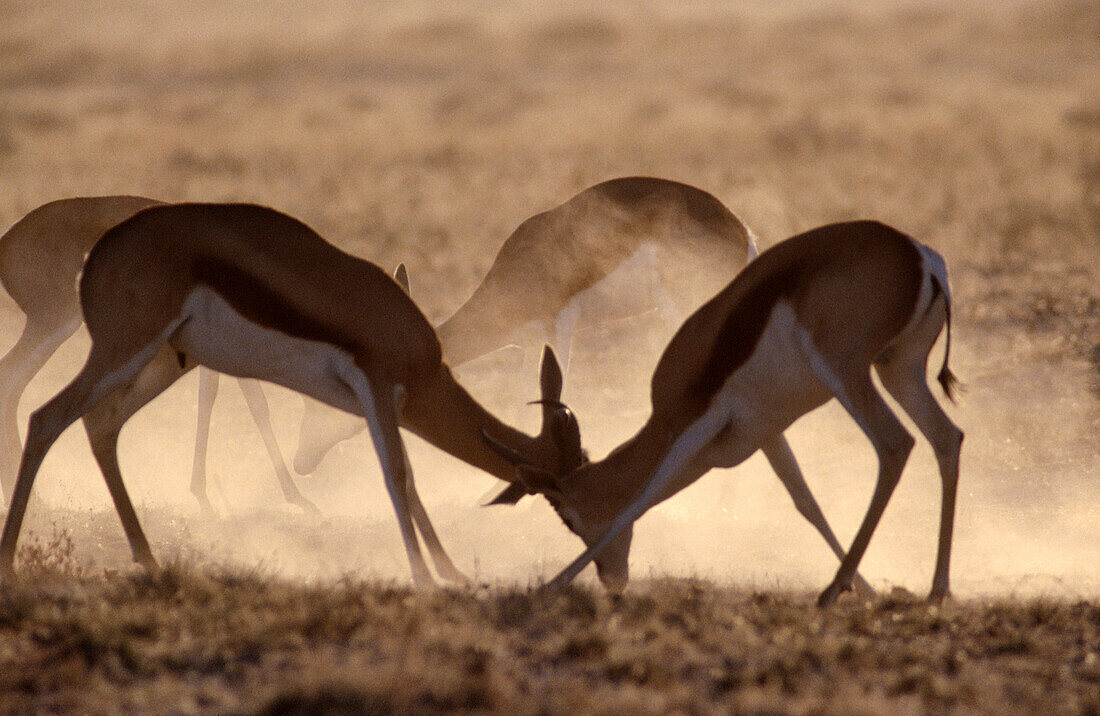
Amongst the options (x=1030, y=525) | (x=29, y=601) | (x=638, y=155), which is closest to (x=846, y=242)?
(x=1030, y=525)

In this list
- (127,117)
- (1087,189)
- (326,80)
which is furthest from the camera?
(326,80)

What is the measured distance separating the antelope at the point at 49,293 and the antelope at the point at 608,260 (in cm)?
228

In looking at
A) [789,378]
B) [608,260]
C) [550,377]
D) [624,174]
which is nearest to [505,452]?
[550,377]

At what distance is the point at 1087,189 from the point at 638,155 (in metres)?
11.6

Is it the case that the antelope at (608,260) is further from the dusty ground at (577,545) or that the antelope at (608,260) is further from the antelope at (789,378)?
the antelope at (789,378)

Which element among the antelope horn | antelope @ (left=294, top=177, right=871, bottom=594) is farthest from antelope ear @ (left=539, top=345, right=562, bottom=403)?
antelope @ (left=294, top=177, right=871, bottom=594)

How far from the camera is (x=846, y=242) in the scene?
6500mm

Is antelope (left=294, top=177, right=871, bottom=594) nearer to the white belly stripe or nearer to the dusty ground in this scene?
the dusty ground

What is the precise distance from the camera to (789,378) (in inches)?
259

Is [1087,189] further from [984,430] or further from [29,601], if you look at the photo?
[29,601]

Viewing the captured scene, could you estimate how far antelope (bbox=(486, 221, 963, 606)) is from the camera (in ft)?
20.8

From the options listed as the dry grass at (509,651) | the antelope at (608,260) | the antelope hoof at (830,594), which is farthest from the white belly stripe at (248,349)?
the antelope at (608,260)

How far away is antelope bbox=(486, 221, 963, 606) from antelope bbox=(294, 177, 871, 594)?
3738mm

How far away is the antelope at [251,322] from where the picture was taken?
6500mm
